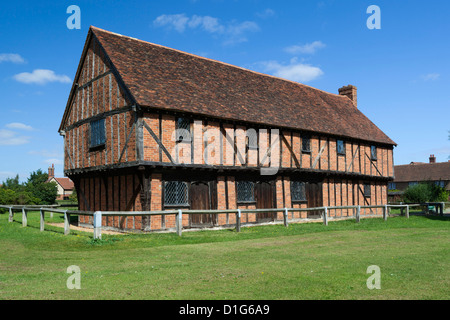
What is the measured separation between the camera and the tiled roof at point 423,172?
62312 millimetres

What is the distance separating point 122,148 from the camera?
17453mm

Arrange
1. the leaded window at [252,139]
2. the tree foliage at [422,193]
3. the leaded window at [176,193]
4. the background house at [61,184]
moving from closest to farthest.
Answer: the leaded window at [176,193]
the leaded window at [252,139]
the tree foliage at [422,193]
the background house at [61,184]

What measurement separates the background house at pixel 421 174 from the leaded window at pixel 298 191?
144ft

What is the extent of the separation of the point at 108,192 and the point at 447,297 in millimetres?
15656

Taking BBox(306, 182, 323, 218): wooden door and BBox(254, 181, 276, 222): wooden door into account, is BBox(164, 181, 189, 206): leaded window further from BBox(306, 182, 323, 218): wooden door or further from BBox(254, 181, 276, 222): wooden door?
BBox(306, 182, 323, 218): wooden door

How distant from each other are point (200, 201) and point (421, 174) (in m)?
56.5

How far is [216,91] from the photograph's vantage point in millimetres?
20781

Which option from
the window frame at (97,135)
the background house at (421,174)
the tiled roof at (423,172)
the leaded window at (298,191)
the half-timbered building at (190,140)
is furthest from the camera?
the tiled roof at (423,172)

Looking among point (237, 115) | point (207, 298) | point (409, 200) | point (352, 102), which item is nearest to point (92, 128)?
point (237, 115)

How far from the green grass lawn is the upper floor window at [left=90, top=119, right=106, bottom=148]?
18.7ft

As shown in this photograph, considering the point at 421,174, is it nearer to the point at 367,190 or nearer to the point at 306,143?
the point at 367,190

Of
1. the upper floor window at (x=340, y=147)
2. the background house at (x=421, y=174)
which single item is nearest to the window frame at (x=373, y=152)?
the upper floor window at (x=340, y=147)

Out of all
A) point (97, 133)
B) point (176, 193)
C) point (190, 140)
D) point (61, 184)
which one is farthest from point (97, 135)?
point (61, 184)

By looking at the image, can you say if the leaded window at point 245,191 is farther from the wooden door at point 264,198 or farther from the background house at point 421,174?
the background house at point 421,174
